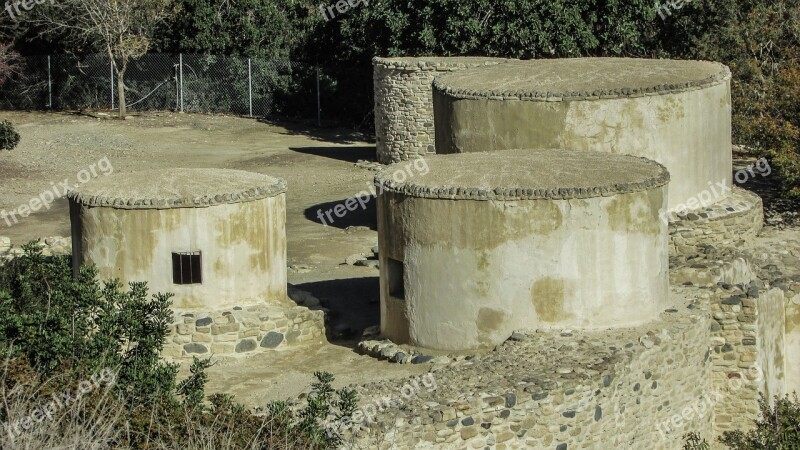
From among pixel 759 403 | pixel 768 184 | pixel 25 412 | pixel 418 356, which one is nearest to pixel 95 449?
pixel 25 412

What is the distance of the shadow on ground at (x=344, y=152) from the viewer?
126ft

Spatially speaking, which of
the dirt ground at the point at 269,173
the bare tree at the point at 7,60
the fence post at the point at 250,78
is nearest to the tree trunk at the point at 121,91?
the dirt ground at the point at 269,173

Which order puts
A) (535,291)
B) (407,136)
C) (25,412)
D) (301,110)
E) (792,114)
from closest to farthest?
(25,412)
(535,291)
(792,114)
(407,136)
(301,110)

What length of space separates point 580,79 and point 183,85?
19.6 m

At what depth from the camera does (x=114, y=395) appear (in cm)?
1656

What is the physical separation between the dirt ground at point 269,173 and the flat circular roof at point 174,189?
2427mm

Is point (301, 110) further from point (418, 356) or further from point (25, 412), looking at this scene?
point (25, 412)

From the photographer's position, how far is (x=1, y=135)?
109 feet

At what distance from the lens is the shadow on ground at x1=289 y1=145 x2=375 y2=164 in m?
38.5

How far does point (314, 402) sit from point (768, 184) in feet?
63.7

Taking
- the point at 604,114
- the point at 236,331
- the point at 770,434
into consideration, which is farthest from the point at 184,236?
the point at 770,434

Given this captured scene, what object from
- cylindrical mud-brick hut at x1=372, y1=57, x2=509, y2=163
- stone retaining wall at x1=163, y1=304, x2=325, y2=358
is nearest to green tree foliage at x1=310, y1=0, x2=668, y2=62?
cylindrical mud-brick hut at x1=372, y1=57, x2=509, y2=163

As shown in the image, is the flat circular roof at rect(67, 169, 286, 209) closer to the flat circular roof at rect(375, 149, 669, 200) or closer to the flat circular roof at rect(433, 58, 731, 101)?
the flat circular roof at rect(375, 149, 669, 200)

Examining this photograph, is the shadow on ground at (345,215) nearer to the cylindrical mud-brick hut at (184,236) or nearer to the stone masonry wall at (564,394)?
the cylindrical mud-brick hut at (184,236)
